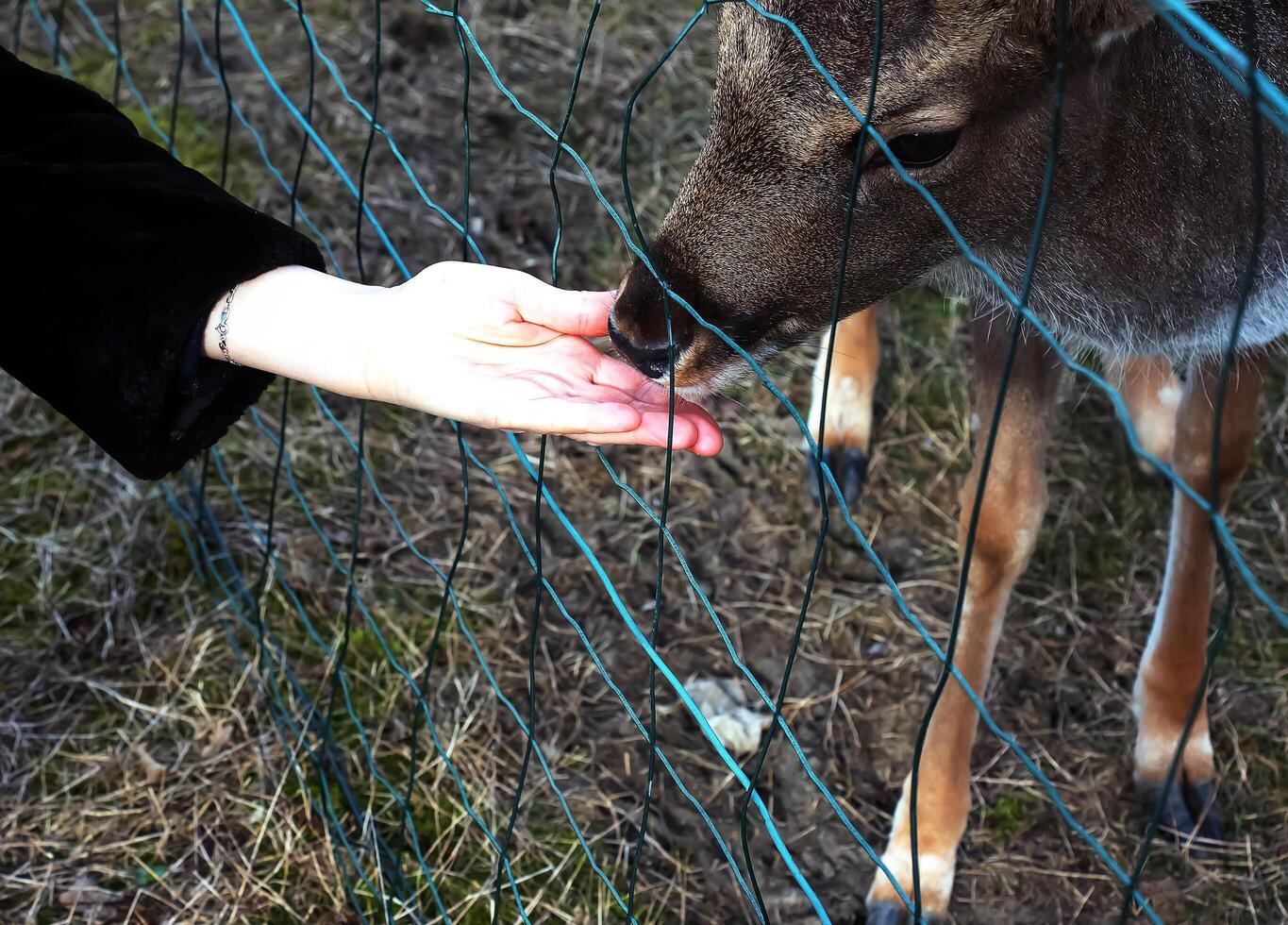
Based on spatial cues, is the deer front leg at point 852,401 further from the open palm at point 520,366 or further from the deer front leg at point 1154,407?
the open palm at point 520,366

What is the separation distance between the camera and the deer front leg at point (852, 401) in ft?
12.7

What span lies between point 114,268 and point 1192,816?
2641 millimetres

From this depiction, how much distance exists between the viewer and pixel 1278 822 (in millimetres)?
2945

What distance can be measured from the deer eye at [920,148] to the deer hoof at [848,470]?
1.83 metres

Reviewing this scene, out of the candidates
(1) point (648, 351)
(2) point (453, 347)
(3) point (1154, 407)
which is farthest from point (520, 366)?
(3) point (1154, 407)

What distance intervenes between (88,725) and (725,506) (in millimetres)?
1805

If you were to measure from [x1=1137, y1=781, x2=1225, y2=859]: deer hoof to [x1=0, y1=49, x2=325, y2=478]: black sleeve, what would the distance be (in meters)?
2.35

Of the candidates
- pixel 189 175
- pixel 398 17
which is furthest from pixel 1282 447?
pixel 398 17

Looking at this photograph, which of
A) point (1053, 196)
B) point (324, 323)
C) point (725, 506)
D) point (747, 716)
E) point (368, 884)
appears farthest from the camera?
point (725, 506)

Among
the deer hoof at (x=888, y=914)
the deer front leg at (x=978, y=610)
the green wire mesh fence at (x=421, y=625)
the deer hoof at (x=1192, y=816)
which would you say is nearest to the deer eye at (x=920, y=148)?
the green wire mesh fence at (x=421, y=625)

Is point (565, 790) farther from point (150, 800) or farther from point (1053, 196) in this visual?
point (1053, 196)

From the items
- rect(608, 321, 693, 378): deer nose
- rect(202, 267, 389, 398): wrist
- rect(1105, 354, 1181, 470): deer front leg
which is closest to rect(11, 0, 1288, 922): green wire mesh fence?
rect(608, 321, 693, 378): deer nose

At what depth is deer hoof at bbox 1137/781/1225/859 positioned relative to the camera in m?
2.91

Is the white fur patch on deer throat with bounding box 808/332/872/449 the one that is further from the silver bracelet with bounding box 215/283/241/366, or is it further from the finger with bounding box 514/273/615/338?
the silver bracelet with bounding box 215/283/241/366
